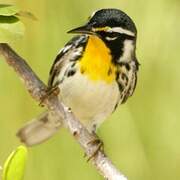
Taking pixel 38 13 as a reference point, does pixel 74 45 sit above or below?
below

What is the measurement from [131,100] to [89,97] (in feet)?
0.72

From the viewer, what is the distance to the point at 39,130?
5.72 ft

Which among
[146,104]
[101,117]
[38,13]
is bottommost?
[101,117]

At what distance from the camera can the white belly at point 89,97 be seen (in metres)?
1.54

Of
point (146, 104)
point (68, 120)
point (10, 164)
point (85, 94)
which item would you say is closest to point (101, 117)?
point (85, 94)

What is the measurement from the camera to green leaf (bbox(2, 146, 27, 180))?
0.62 metres

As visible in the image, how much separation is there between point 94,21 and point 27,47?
0.15 m

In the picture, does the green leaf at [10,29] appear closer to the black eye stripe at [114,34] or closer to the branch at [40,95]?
the branch at [40,95]

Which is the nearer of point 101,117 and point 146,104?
point 146,104

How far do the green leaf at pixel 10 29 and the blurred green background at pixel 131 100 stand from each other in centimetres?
56

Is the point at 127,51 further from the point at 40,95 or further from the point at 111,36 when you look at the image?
the point at 40,95

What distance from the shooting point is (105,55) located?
1464mm

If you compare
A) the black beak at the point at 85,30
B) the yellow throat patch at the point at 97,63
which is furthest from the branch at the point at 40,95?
the yellow throat patch at the point at 97,63

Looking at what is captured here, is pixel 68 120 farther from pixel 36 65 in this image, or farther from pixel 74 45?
pixel 74 45
